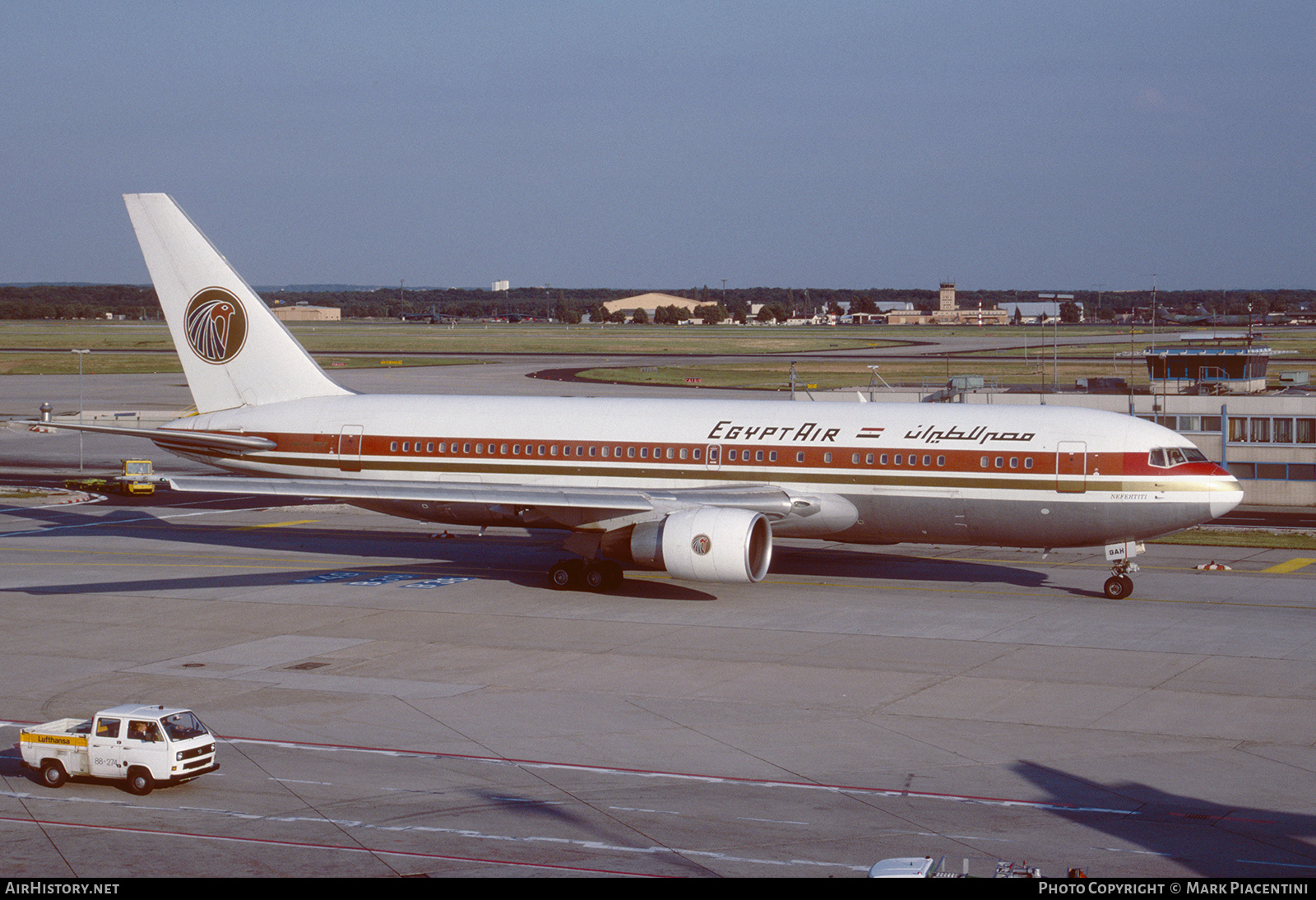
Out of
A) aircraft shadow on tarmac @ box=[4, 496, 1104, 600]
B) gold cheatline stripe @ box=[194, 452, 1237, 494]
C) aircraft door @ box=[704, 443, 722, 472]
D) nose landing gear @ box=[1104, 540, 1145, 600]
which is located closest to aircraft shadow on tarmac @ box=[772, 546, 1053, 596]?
aircraft shadow on tarmac @ box=[4, 496, 1104, 600]

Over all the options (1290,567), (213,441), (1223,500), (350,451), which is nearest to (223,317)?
(213,441)

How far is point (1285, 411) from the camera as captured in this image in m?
57.2

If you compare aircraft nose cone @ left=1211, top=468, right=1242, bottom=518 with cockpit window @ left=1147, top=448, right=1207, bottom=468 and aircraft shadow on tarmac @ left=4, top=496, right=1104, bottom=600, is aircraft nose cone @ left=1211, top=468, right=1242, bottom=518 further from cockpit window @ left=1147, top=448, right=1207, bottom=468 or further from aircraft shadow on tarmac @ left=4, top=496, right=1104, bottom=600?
aircraft shadow on tarmac @ left=4, top=496, right=1104, bottom=600

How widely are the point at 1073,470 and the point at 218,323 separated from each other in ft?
87.9

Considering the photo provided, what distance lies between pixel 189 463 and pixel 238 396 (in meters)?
27.7

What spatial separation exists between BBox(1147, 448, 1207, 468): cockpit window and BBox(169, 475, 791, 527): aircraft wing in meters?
9.69

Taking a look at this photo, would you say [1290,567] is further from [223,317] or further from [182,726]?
[223,317]

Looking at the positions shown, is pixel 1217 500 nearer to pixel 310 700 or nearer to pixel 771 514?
pixel 771 514

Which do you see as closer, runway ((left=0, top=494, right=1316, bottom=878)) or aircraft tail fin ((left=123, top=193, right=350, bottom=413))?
runway ((left=0, top=494, right=1316, bottom=878))

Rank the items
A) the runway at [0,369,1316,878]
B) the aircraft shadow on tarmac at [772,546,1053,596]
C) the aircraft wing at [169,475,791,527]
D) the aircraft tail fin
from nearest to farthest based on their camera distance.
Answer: the runway at [0,369,1316,878], the aircraft wing at [169,475,791,527], the aircraft shadow on tarmac at [772,546,1053,596], the aircraft tail fin

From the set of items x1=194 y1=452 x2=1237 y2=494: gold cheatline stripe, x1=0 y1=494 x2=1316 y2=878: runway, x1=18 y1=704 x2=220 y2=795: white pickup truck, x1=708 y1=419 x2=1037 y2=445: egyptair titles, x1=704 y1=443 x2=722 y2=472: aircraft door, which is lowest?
x1=0 y1=494 x2=1316 y2=878: runway

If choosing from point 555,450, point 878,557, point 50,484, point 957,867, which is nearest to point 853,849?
point 957,867

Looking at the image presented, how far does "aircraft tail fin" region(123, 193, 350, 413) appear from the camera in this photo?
140ft

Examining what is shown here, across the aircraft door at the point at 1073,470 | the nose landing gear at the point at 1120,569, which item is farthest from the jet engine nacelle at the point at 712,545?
the nose landing gear at the point at 1120,569
